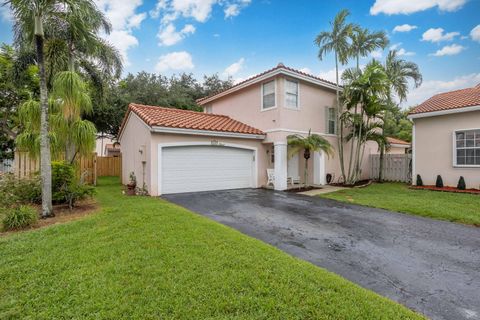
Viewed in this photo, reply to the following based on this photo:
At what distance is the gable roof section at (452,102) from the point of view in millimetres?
11205

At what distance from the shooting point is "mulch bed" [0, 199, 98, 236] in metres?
6.33

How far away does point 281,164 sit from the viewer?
12.3 m

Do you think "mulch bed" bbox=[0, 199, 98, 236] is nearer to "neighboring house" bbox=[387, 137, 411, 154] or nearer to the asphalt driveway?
the asphalt driveway

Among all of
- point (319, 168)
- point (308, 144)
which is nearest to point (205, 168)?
point (308, 144)

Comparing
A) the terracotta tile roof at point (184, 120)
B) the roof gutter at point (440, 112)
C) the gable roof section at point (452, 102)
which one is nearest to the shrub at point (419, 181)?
the roof gutter at point (440, 112)

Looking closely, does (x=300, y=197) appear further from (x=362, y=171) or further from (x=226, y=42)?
(x=226, y=42)

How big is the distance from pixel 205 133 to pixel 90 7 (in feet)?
19.8

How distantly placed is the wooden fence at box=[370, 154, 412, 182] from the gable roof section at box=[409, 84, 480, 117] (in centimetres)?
312

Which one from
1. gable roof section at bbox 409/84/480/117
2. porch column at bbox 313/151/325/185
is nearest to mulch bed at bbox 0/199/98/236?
porch column at bbox 313/151/325/185

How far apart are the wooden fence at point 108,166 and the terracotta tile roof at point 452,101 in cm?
2086

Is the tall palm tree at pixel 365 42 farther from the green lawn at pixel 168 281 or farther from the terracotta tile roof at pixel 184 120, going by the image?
the green lawn at pixel 168 281

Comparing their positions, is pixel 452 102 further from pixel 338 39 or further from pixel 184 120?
pixel 184 120

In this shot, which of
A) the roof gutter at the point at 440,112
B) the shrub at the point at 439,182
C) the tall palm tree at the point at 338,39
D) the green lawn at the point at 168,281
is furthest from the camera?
the tall palm tree at the point at 338,39

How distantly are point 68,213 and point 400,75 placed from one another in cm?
1774
